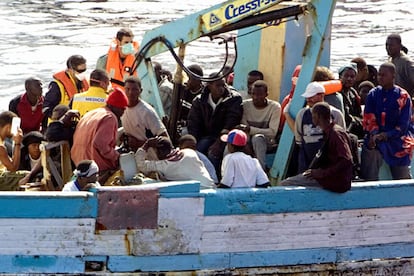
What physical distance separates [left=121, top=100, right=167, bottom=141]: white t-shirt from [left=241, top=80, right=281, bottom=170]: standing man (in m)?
0.87

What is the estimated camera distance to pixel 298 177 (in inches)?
296

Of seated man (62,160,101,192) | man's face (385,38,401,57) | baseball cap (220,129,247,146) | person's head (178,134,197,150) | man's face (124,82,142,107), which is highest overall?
man's face (385,38,401,57)

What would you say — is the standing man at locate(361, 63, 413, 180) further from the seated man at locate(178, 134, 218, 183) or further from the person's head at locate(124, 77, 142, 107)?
the person's head at locate(124, 77, 142, 107)

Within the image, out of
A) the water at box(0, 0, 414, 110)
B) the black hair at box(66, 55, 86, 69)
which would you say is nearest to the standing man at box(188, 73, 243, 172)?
the black hair at box(66, 55, 86, 69)

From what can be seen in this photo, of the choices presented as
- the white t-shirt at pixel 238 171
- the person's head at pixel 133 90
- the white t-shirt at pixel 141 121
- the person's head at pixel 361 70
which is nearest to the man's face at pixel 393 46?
the person's head at pixel 361 70

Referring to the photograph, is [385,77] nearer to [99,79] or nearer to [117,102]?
[117,102]

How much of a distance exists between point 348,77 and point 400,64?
4.39 ft

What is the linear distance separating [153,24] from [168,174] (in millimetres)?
15697

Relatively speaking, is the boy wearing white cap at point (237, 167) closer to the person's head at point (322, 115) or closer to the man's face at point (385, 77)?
the person's head at point (322, 115)

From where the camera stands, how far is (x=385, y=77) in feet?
26.7

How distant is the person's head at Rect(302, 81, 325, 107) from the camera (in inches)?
309

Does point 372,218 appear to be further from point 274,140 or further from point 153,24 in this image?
point 153,24

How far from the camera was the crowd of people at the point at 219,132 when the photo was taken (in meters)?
7.45

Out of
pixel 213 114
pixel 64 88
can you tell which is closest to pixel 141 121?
pixel 213 114
